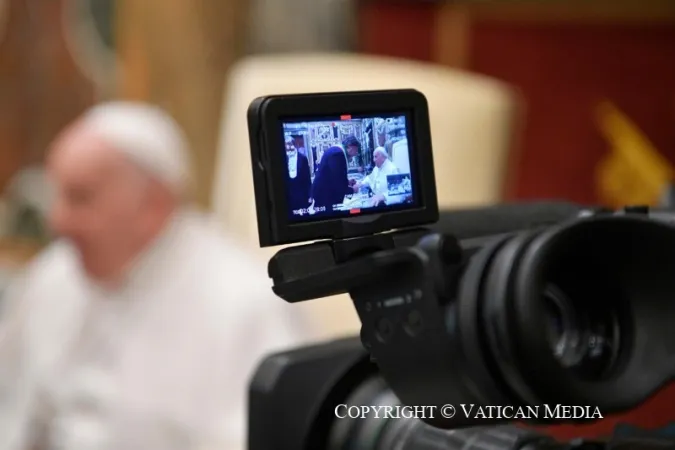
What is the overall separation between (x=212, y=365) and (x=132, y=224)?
0.30 m

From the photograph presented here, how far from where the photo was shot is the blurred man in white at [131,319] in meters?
1.50

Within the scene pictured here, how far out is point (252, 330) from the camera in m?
1.53

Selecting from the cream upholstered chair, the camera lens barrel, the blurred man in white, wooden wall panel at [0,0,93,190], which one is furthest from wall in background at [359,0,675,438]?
the camera lens barrel

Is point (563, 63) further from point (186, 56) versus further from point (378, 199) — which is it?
point (378, 199)

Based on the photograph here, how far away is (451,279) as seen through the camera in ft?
1.68

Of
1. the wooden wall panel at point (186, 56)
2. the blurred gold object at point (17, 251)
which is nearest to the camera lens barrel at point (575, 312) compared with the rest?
the wooden wall panel at point (186, 56)

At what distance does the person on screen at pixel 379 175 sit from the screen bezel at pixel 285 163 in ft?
0.04

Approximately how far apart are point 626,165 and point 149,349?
3.09 ft

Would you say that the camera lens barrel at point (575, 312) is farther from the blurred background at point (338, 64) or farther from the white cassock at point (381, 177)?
the blurred background at point (338, 64)

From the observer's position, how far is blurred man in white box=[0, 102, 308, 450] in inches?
59.2

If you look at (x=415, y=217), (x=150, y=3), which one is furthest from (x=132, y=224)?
(x=415, y=217)

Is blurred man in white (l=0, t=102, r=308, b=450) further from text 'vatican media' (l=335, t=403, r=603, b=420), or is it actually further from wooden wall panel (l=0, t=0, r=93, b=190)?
text 'vatican media' (l=335, t=403, r=603, b=420)

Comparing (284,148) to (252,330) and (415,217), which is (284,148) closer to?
(415,217)

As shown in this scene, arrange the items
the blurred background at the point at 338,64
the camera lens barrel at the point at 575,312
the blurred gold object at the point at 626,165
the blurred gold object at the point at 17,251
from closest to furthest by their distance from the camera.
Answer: the camera lens barrel at the point at 575,312 → the blurred gold object at the point at 626,165 → the blurred background at the point at 338,64 → the blurred gold object at the point at 17,251
